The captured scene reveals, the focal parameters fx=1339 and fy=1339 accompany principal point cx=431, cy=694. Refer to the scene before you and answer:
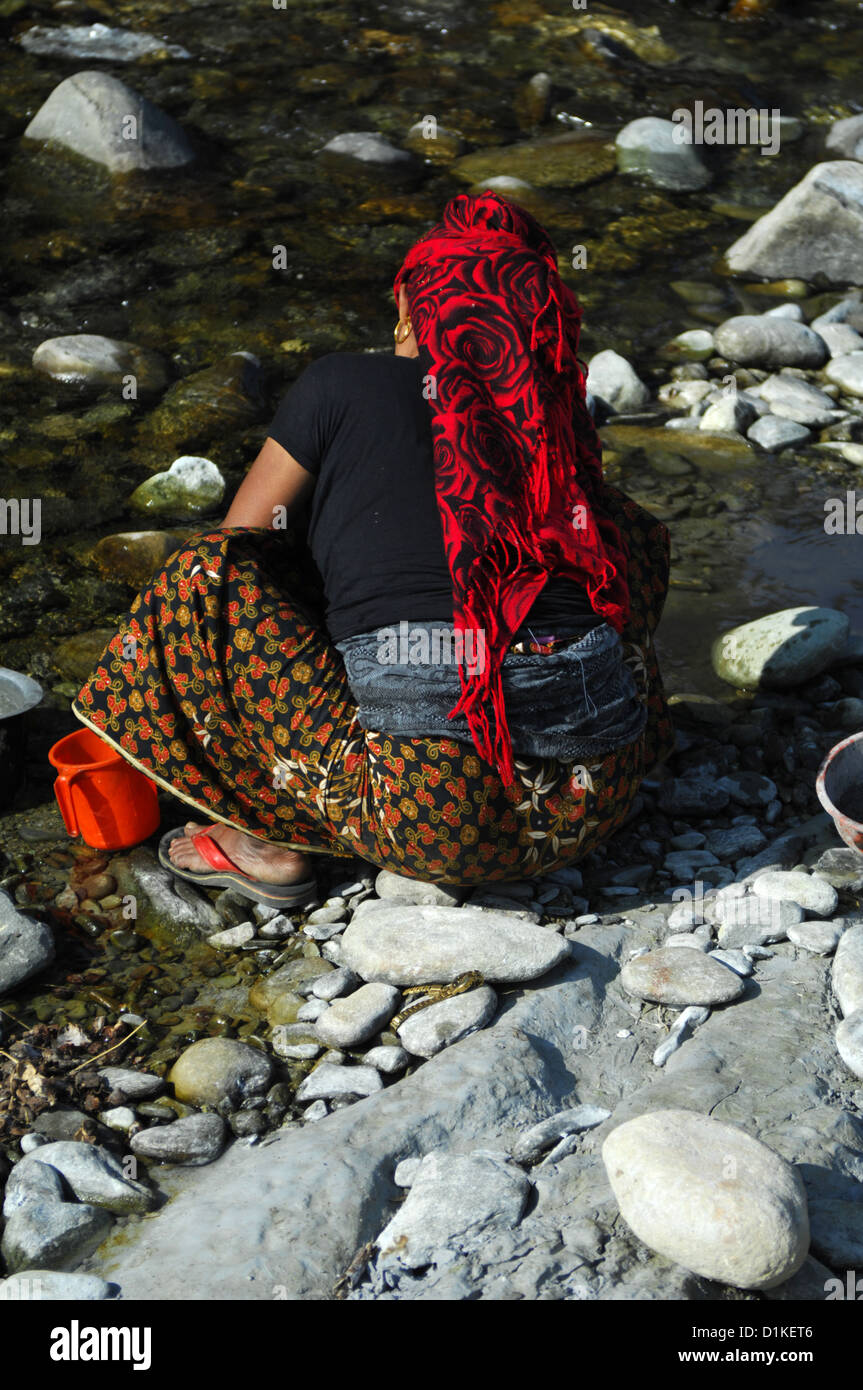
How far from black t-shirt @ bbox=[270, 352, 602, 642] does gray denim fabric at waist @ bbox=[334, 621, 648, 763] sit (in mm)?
57

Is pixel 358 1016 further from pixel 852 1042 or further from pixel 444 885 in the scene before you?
pixel 852 1042

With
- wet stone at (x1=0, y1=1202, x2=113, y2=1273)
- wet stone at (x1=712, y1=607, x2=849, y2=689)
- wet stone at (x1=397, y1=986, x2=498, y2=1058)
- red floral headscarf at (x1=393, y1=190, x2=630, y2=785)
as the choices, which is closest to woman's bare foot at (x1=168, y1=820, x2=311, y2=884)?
wet stone at (x1=397, y1=986, x2=498, y2=1058)

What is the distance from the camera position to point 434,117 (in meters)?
8.23

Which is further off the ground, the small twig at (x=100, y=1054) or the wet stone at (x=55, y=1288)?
the wet stone at (x=55, y=1288)

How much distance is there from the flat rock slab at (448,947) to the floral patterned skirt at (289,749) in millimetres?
99

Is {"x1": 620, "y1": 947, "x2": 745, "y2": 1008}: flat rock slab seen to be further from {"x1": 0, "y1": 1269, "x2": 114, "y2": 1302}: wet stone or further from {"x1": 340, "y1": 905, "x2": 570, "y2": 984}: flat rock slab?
{"x1": 0, "y1": 1269, "x2": 114, "y2": 1302}: wet stone

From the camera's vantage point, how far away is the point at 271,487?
2859 mm

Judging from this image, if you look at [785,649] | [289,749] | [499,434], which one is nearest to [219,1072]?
[289,749]

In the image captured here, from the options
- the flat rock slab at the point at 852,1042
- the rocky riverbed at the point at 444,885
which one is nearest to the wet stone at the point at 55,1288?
the rocky riverbed at the point at 444,885

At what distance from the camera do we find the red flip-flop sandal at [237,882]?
312 cm

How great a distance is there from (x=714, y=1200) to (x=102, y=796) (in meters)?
1.79

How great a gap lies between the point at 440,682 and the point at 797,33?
367 inches

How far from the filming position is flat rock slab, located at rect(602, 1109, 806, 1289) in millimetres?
1953

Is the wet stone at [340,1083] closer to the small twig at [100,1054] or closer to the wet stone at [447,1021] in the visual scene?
the wet stone at [447,1021]
